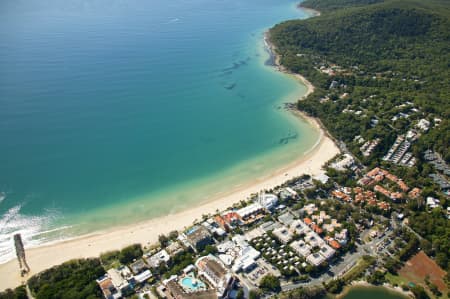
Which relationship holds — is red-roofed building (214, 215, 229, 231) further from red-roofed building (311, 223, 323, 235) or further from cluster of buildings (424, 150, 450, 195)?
cluster of buildings (424, 150, 450, 195)

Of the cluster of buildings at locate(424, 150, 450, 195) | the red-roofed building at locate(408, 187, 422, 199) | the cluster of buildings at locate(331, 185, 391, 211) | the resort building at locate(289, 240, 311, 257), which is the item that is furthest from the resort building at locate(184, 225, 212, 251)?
the cluster of buildings at locate(424, 150, 450, 195)

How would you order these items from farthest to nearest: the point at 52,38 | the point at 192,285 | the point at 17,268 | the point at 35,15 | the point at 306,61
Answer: the point at 35,15 → the point at 52,38 → the point at 306,61 → the point at 17,268 → the point at 192,285

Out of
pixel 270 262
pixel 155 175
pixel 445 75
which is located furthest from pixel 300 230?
pixel 445 75

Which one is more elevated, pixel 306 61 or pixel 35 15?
pixel 35 15

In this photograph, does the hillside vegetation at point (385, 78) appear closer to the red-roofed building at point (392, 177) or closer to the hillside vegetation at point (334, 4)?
the red-roofed building at point (392, 177)


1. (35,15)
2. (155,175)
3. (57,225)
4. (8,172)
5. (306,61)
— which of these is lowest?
(57,225)

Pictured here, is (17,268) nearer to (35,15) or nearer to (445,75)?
(445,75)

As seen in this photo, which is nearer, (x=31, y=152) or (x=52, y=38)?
Result: (x=31, y=152)

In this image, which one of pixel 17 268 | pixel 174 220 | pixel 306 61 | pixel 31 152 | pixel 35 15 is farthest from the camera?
pixel 35 15
